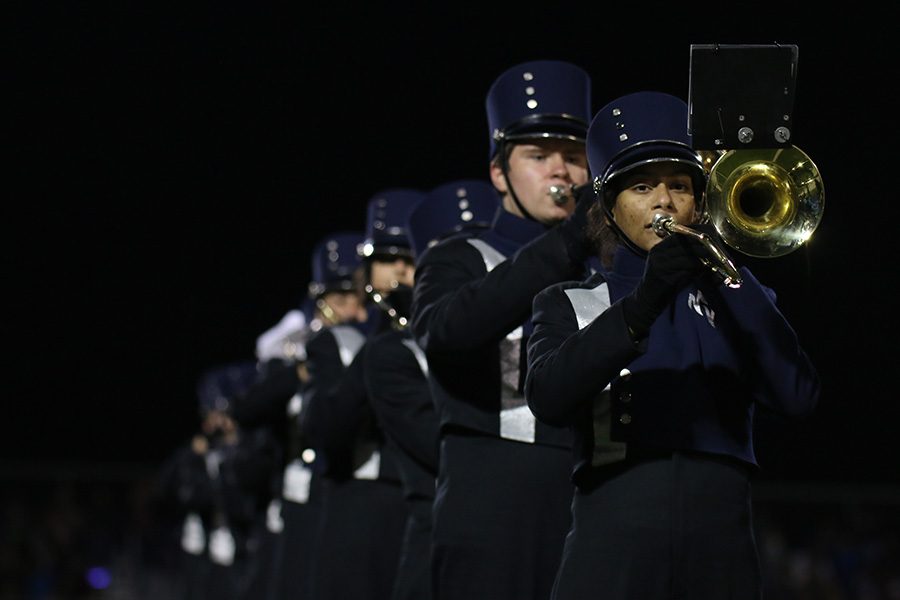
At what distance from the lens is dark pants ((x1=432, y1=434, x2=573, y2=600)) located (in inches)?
173

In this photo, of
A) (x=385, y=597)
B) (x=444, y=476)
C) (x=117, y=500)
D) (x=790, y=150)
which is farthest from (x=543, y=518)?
(x=117, y=500)

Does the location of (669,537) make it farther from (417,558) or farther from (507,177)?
(417,558)

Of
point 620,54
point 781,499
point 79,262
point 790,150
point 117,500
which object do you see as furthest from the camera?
point 79,262

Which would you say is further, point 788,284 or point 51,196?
point 51,196

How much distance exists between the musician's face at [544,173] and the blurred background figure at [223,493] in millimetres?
5077

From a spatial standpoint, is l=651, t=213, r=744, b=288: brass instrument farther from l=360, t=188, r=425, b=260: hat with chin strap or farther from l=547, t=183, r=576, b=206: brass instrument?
l=360, t=188, r=425, b=260: hat with chin strap

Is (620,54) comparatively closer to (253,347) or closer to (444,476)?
(444,476)

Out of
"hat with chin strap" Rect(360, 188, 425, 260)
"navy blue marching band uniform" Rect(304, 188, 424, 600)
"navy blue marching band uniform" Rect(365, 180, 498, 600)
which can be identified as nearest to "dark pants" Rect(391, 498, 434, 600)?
"navy blue marching band uniform" Rect(365, 180, 498, 600)

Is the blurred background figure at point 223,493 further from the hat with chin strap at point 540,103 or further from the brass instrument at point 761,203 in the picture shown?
the brass instrument at point 761,203

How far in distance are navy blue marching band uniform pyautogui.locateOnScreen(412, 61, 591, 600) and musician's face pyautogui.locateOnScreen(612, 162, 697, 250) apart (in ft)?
1.90

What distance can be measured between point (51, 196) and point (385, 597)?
54.4 ft

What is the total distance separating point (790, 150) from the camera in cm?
327

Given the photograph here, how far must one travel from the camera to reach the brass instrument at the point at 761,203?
10.5 feet

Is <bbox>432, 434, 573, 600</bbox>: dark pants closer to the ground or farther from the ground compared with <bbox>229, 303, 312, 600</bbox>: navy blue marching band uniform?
farther from the ground
